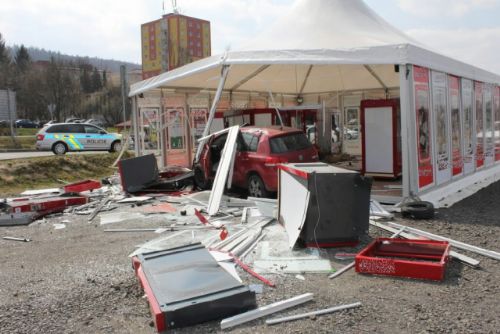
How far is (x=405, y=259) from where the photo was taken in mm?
5613

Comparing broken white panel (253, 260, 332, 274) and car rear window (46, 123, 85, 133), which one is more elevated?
car rear window (46, 123, 85, 133)

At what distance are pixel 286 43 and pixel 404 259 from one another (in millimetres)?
6856

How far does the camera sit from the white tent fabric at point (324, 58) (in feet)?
30.9

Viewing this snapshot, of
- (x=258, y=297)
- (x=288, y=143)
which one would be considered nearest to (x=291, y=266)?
(x=258, y=297)

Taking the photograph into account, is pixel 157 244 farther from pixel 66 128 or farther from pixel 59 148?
pixel 66 128

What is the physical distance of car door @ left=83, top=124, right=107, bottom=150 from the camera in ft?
80.3

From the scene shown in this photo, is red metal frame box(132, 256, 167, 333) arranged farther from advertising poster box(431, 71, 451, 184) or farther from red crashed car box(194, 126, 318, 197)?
advertising poster box(431, 71, 451, 184)

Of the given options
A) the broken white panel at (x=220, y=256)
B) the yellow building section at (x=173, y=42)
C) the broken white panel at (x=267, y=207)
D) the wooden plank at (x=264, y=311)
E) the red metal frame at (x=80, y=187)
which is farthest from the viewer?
the yellow building section at (x=173, y=42)

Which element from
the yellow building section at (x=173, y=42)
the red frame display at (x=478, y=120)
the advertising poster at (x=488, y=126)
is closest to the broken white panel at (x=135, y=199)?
the red frame display at (x=478, y=120)

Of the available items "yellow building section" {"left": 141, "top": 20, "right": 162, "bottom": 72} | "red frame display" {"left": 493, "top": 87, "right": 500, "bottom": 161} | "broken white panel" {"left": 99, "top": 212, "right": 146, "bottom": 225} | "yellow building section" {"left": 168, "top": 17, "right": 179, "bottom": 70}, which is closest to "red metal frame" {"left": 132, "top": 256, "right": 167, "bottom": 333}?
"broken white panel" {"left": 99, "top": 212, "right": 146, "bottom": 225}

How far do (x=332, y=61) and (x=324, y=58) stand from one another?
7.8 inches

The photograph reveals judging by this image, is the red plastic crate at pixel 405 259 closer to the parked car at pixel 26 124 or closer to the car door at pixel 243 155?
the car door at pixel 243 155

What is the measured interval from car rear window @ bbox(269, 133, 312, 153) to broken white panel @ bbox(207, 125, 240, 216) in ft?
2.69

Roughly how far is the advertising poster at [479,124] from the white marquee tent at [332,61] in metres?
0.31
